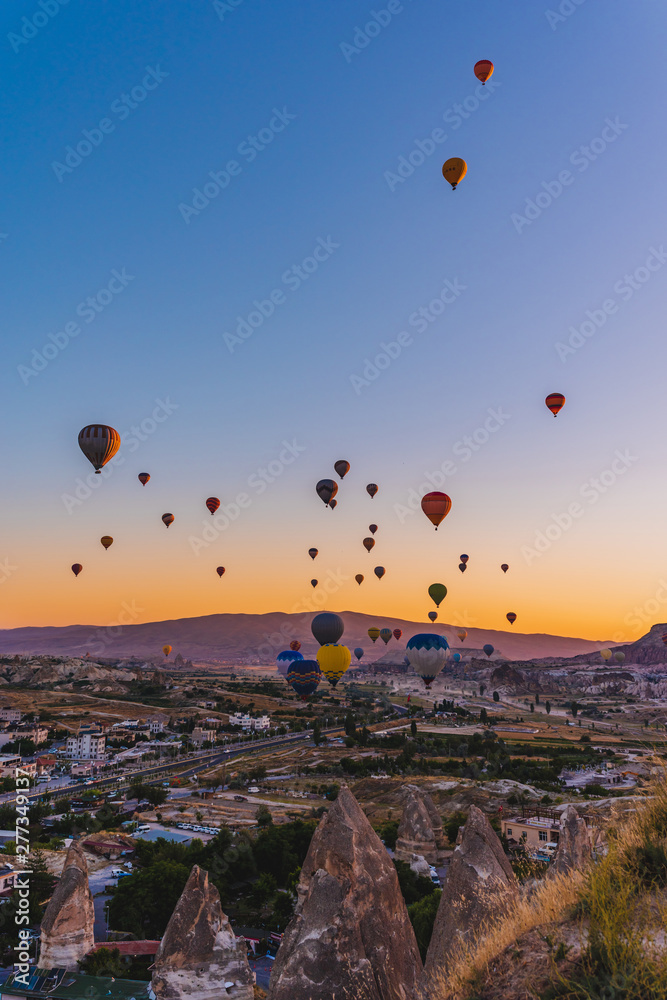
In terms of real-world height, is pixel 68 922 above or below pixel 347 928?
below

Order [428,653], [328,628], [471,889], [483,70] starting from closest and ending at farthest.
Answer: [471,889] < [483,70] < [428,653] < [328,628]

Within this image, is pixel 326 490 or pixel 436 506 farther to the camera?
pixel 326 490

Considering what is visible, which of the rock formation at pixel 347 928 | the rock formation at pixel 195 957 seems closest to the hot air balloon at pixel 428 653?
the rock formation at pixel 195 957

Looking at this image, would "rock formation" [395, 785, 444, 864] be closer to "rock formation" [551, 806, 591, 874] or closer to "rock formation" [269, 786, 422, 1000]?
"rock formation" [551, 806, 591, 874]

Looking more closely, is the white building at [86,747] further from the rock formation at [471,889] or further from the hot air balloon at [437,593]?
the rock formation at [471,889]

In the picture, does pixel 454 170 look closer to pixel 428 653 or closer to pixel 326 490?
pixel 326 490

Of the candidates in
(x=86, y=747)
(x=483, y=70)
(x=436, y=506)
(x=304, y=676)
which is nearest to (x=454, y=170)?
(x=483, y=70)

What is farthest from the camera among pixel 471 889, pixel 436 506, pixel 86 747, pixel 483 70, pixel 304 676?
pixel 86 747

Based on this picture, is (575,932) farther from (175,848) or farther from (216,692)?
(216,692)
